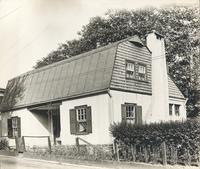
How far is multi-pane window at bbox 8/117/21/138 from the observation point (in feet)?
12.3

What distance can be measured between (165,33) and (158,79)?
1.98 ft

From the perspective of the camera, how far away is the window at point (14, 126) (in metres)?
3.74

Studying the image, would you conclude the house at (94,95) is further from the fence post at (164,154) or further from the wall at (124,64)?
the fence post at (164,154)

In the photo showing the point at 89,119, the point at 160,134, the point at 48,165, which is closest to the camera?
the point at 160,134

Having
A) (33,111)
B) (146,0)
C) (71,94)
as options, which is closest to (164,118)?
(71,94)

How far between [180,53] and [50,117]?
1.80 m

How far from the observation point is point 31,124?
3.79 metres

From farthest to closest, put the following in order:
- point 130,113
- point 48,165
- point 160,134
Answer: point 48,165 < point 130,113 < point 160,134

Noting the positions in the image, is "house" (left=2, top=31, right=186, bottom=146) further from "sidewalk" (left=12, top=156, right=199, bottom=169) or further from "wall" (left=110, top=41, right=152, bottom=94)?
"sidewalk" (left=12, top=156, right=199, bottom=169)

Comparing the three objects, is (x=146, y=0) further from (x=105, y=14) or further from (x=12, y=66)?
(x=12, y=66)

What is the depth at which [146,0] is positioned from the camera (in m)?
2.32

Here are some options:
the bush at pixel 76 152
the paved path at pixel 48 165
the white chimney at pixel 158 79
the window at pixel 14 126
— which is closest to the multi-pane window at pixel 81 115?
the bush at pixel 76 152

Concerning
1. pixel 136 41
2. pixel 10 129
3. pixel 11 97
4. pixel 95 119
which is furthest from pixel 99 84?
pixel 10 129

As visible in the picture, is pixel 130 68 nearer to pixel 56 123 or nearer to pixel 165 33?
pixel 165 33
